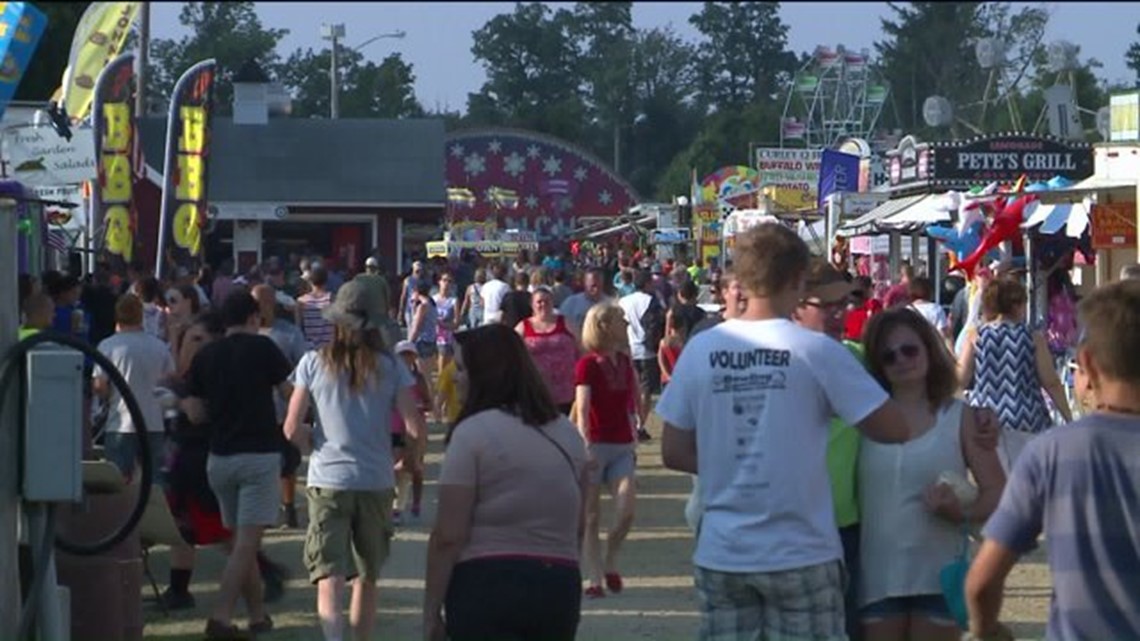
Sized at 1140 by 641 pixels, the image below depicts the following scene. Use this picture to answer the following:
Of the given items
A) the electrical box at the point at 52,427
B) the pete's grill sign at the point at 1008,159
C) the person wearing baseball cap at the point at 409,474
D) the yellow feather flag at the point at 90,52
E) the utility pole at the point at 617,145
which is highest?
the utility pole at the point at 617,145

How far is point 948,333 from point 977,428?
40.7 ft

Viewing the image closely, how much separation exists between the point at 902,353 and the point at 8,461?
9.34 ft

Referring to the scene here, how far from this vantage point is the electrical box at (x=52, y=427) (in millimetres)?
6246

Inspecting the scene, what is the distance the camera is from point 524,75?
364ft

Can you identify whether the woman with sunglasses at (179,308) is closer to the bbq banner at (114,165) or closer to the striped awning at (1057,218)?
the bbq banner at (114,165)

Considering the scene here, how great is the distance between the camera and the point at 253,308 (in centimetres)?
966

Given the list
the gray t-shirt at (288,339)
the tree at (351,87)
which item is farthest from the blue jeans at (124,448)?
the tree at (351,87)

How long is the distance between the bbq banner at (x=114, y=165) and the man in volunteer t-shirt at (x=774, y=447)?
16.7 metres

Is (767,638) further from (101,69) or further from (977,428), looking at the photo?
(101,69)

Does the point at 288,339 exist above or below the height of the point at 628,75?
below

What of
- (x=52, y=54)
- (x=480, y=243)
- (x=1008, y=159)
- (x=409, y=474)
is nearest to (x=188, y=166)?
(x=409, y=474)

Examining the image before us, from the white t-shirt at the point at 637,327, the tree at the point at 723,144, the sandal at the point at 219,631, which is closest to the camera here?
the sandal at the point at 219,631

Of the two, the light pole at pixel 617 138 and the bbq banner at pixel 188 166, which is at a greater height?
the light pole at pixel 617 138

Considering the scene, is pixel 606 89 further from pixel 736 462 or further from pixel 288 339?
pixel 736 462
